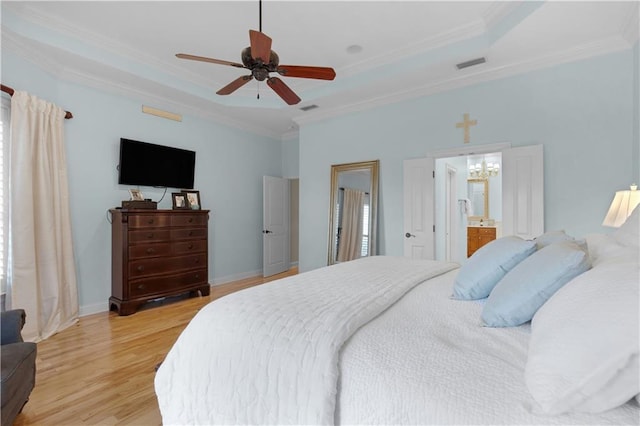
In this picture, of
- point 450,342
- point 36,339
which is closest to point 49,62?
point 36,339

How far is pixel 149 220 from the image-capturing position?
149 inches

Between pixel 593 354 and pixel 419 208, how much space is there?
3485 millimetres

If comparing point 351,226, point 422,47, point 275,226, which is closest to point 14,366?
point 351,226

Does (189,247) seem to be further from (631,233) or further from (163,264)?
(631,233)

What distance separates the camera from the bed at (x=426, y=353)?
695 mm

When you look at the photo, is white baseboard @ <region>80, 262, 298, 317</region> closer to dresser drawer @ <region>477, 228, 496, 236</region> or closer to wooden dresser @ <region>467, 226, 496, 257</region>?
wooden dresser @ <region>467, 226, 496, 257</region>

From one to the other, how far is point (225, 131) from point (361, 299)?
4.68 metres

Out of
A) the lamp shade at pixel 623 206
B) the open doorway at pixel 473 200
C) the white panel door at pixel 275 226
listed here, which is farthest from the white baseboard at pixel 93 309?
the open doorway at pixel 473 200

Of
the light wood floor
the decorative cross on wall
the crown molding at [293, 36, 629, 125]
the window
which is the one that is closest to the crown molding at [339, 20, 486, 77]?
the crown molding at [293, 36, 629, 125]

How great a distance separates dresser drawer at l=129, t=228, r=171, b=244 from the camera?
3647 millimetres

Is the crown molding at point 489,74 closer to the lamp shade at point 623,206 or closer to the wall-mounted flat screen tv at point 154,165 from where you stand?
the lamp shade at point 623,206

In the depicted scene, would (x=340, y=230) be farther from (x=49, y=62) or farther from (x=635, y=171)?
(x=49, y=62)

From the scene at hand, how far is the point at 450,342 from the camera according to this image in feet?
3.36

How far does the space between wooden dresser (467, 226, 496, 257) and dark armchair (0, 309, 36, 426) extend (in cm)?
657
